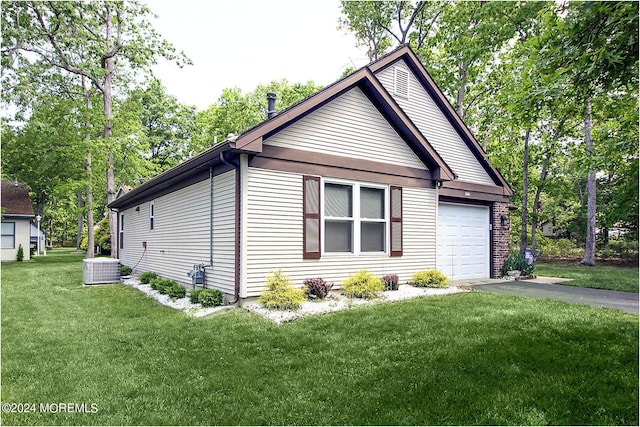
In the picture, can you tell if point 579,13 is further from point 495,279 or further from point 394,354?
point 495,279

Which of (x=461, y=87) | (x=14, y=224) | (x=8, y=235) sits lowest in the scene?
(x=8, y=235)

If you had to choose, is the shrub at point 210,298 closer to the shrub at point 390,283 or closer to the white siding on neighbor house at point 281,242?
the white siding on neighbor house at point 281,242

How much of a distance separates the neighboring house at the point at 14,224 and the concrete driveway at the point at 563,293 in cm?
2443

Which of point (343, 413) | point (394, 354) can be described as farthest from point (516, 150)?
point (343, 413)

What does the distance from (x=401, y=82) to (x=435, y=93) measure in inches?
46.6

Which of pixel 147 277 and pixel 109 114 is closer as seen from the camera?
pixel 147 277

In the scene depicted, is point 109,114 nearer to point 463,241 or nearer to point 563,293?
point 463,241

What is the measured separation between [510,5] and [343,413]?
17137mm

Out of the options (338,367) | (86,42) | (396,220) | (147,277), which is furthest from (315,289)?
(86,42)

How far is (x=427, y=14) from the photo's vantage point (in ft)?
67.7

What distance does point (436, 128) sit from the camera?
38.6 feet

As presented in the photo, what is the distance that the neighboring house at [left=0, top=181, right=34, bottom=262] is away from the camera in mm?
22547

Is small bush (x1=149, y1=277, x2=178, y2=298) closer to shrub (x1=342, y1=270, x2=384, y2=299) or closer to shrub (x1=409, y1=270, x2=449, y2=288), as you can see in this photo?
shrub (x1=342, y1=270, x2=384, y2=299)

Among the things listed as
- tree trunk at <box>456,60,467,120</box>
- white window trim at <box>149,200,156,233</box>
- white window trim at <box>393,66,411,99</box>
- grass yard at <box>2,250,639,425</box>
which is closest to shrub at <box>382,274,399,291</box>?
grass yard at <box>2,250,639,425</box>
